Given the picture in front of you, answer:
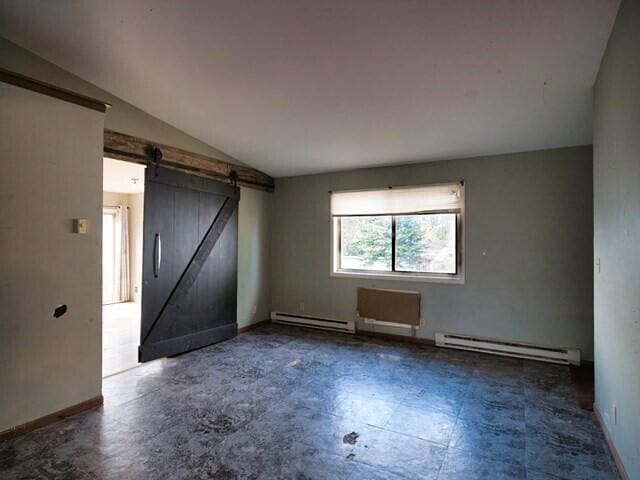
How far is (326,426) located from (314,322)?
9.11ft

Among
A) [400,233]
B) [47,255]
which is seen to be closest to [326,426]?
[47,255]

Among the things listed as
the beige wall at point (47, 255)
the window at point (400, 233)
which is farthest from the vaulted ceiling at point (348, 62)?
the window at point (400, 233)

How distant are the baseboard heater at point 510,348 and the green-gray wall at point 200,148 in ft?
9.06

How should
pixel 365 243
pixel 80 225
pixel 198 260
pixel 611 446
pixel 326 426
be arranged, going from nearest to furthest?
pixel 611 446 < pixel 326 426 < pixel 80 225 < pixel 198 260 < pixel 365 243

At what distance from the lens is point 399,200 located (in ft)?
15.2

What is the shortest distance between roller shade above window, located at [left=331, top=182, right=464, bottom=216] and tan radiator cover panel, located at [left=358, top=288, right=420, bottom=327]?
1.12 m

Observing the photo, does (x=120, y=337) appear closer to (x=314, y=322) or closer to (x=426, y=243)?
(x=314, y=322)

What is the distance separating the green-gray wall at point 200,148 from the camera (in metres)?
2.74

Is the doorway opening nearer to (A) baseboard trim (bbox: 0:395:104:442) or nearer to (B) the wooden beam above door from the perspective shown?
(B) the wooden beam above door

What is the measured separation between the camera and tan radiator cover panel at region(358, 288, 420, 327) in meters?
4.46

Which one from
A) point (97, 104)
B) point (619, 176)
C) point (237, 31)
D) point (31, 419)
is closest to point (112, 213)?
point (97, 104)

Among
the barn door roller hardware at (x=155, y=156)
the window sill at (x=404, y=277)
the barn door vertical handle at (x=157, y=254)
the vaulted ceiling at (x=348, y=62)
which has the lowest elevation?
the window sill at (x=404, y=277)

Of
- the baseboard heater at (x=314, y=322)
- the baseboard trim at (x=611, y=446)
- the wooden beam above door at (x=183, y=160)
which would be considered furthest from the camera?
the baseboard heater at (x=314, y=322)

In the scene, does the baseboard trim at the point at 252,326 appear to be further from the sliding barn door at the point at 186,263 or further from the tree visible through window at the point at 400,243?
the tree visible through window at the point at 400,243
